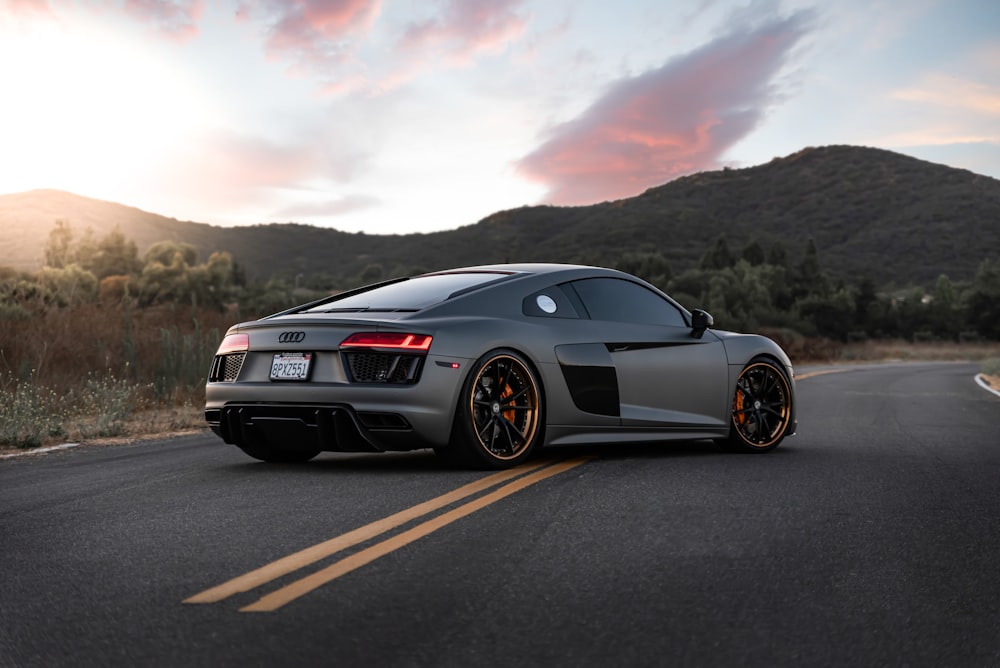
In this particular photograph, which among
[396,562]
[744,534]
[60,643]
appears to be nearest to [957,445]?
[744,534]

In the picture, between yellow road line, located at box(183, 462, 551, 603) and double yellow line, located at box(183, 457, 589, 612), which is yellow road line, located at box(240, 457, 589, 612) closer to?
double yellow line, located at box(183, 457, 589, 612)

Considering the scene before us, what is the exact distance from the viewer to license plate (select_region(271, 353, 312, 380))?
6.95 m

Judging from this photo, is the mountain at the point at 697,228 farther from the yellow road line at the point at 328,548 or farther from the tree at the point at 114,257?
the yellow road line at the point at 328,548

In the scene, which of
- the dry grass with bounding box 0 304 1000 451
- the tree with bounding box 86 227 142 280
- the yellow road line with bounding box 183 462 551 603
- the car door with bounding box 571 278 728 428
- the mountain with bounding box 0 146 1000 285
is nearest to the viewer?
the yellow road line with bounding box 183 462 551 603

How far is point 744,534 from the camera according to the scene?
5215mm

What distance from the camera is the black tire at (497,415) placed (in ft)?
22.5

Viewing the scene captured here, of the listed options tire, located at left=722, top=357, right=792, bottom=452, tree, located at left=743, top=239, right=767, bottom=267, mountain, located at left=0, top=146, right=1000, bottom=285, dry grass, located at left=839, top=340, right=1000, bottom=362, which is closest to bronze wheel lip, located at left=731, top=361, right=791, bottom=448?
Result: tire, located at left=722, top=357, right=792, bottom=452

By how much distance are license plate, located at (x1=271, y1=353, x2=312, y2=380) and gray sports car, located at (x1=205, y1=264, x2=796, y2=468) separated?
10 mm

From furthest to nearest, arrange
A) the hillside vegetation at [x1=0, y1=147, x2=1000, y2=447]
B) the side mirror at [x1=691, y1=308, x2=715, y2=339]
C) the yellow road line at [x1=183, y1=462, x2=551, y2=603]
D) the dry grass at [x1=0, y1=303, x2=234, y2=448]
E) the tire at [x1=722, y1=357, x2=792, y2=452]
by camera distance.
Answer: the hillside vegetation at [x1=0, y1=147, x2=1000, y2=447] → the dry grass at [x1=0, y1=303, x2=234, y2=448] → the tire at [x1=722, y1=357, x2=792, y2=452] → the side mirror at [x1=691, y1=308, x2=715, y2=339] → the yellow road line at [x1=183, y1=462, x2=551, y2=603]

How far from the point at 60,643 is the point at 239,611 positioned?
1.90 feet

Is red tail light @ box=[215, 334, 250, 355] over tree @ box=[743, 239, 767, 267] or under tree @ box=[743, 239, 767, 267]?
under

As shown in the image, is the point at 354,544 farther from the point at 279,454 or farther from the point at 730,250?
the point at 730,250

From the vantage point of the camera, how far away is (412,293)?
305 inches

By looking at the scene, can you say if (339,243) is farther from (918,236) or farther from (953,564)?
(953,564)
